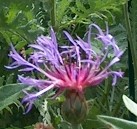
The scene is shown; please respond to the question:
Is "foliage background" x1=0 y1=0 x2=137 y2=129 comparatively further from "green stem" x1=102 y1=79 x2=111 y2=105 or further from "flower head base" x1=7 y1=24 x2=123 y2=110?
"flower head base" x1=7 y1=24 x2=123 y2=110

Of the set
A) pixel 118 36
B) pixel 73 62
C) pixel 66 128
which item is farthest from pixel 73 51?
pixel 118 36

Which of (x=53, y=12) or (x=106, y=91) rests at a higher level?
(x=53, y=12)

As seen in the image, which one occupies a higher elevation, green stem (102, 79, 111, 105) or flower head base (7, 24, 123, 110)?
flower head base (7, 24, 123, 110)

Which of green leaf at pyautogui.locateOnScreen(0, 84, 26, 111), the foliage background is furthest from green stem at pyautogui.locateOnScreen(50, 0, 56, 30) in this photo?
green leaf at pyautogui.locateOnScreen(0, 84, 26, 111)

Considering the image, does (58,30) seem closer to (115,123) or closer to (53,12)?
(53,12)

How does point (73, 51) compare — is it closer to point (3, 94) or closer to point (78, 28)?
point (3, 94)

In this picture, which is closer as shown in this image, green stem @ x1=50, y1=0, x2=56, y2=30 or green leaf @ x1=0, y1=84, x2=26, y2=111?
green leaf @ x1=0, y1=84, x2=26, y2=111

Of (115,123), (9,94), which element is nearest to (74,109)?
(115,123)
